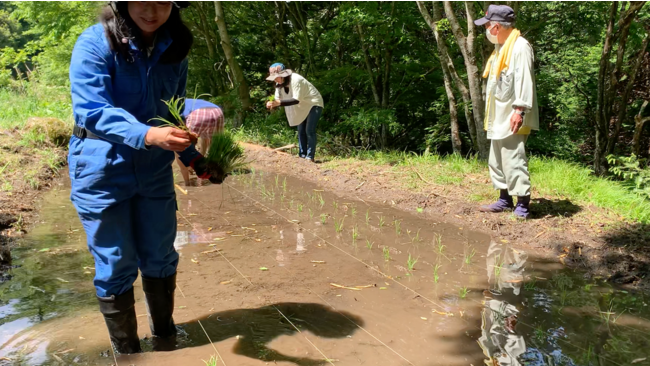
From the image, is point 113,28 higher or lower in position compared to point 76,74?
higher

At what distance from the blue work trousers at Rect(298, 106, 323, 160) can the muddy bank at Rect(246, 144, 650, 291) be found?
1722mm

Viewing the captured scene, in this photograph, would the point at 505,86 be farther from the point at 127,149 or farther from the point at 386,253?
the point at 127,149

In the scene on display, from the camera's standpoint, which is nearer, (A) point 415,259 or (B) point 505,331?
(B) point 505,331

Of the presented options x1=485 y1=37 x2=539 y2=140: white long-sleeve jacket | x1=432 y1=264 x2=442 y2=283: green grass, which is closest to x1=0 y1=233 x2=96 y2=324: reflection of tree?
x1=432 y1=264 x2=442 y2=283: green grass

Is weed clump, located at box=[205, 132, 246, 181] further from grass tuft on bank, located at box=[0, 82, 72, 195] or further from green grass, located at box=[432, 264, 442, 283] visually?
grass tuft on bank, located at box=[0, 82, 72, 195]

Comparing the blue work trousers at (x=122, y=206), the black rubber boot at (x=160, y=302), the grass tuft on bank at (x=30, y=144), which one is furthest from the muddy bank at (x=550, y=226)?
the grass tuft on bank at (x=30, y=144)

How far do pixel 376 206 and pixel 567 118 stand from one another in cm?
822

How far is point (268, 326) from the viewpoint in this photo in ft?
10.2

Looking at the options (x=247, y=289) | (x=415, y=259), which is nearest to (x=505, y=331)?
(x=415, y=259)

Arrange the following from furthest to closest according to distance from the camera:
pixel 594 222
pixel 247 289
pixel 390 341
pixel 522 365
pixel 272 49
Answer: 1. pixel 272 49
2. pixel 594 222
3. pixel 247 289
4. pixel 390 341
5. pixel 522 365

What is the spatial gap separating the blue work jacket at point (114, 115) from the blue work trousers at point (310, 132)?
247 inches

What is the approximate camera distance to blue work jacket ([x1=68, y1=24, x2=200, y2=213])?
2.19 m

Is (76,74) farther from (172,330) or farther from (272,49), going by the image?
(272,49)

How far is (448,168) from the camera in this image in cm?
734
